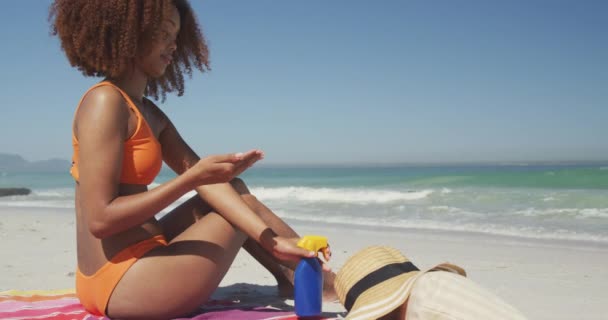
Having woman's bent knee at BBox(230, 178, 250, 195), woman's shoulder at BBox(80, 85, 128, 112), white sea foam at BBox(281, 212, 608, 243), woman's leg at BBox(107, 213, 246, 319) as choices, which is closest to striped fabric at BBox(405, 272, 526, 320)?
woman's leg at BBox(107, 213, 246, 319)

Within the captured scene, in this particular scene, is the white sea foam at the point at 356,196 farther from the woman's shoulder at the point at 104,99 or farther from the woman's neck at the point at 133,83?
the woman's shoulder at the point at 104,99

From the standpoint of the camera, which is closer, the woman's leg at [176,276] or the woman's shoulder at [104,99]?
the woman's shoulder at [104,99]

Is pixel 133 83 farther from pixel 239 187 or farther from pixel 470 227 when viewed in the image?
pixel 470 227

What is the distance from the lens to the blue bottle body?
2396mm

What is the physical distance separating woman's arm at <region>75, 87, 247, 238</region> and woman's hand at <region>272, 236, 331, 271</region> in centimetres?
50

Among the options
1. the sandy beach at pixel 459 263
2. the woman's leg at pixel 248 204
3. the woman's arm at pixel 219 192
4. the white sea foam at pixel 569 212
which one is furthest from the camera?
the white sea foam at pixel 569 212

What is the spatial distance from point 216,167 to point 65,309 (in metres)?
1.39

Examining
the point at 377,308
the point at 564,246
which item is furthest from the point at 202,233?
the point at 564,246

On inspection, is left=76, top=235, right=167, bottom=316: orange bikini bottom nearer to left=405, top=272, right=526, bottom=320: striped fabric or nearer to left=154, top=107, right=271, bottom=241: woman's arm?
left=154, top=107, right=271, bottom=241: woman's arm

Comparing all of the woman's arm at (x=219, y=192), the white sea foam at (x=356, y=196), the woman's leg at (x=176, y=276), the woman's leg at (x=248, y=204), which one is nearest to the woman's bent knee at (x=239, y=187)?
the woman's leg at (x=248, y=204)

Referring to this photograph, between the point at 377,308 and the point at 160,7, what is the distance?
1.65 metres

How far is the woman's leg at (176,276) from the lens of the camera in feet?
7.59

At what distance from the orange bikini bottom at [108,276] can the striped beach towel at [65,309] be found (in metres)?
0.10

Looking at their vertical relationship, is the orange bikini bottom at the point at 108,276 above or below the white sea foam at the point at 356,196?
above
